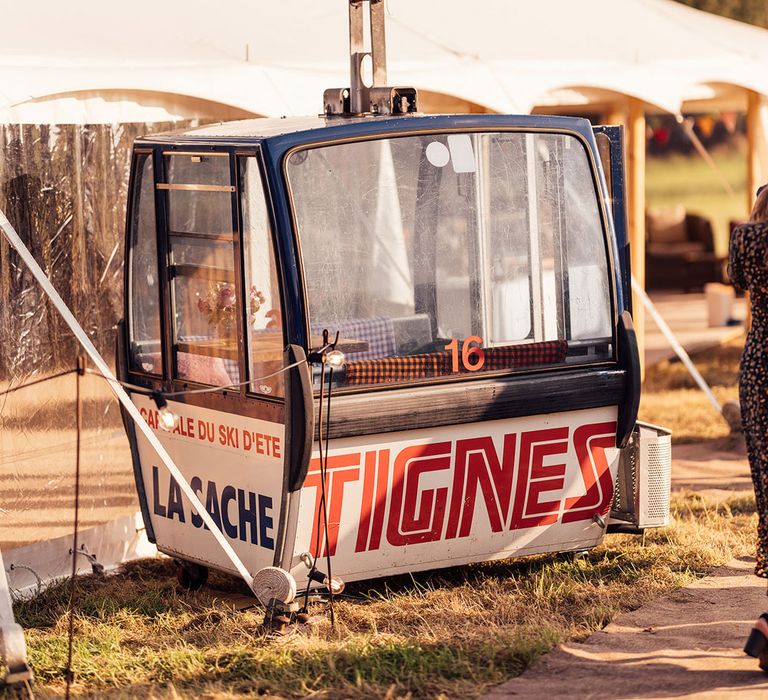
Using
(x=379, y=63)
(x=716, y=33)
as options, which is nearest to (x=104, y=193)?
(x=379, y=63)

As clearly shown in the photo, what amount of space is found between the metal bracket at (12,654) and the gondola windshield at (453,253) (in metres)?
1.49

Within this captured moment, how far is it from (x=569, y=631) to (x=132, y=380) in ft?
7.16

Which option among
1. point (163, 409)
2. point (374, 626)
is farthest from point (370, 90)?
point (374, 626)

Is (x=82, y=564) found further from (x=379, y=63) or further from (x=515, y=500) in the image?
(x=379, y=63)

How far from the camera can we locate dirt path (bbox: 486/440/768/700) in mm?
4695

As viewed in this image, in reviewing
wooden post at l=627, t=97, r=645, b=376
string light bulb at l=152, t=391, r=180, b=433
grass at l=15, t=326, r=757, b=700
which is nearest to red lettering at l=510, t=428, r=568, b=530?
grass at l=15, t=326, r=757, b=700

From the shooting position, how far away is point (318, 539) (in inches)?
214

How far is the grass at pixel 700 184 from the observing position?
28.2 metres

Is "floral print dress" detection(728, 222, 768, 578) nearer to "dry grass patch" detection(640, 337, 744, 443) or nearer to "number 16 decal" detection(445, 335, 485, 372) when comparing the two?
"number 16 decal" detection(445, 335, 485, 372)

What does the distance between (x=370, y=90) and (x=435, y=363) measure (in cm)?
120

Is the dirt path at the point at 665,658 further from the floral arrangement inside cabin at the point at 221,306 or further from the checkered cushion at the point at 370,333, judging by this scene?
the floral arrangement inside cabin at the point at 221,306

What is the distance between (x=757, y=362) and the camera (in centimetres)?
486

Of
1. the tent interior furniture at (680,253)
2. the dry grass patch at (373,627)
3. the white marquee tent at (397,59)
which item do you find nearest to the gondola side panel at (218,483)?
the dry grass patch at (373,627)

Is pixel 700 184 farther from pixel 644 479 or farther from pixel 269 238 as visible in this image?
pixel 269 238
